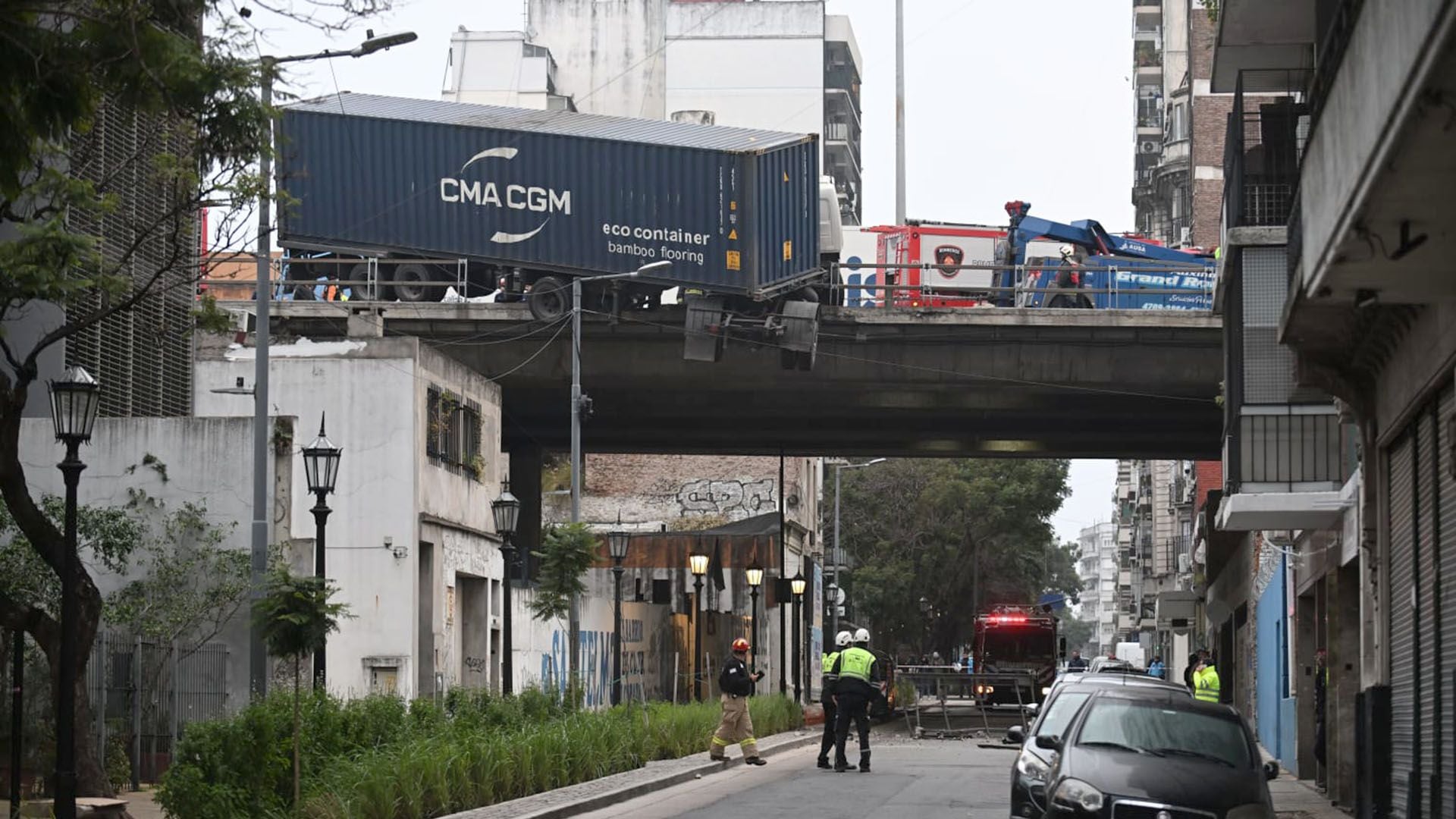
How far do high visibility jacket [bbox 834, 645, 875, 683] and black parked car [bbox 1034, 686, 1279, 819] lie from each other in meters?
9.86

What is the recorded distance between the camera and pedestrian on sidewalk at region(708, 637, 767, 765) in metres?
26.5

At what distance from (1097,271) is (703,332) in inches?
355

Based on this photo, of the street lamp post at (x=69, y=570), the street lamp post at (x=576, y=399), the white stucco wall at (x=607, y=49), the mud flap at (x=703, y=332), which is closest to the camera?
the street lamp post at (x=69, y=570)

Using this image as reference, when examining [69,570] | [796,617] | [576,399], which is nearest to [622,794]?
[69,570]

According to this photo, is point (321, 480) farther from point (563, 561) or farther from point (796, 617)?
point (796, 617)

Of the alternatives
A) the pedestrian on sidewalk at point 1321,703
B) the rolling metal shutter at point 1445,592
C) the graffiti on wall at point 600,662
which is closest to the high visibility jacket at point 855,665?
the pedestrian on sidewalk at point 1321,703

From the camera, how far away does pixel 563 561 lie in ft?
107

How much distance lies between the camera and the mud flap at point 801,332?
4147 cm

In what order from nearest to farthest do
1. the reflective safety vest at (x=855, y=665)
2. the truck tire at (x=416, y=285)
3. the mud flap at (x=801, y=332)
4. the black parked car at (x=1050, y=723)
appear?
the black parked car at (x=1050, y=723) → the reflective safety vest at (x=855, y=665) → the mud flap at (x=801, y=332) → the truck tire at (x=416, y=285)

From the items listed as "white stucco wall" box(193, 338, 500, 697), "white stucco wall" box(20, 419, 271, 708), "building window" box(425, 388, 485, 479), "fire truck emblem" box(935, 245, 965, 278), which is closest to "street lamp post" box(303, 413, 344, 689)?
"white stucco wall" box(20, 419, 271, 708)

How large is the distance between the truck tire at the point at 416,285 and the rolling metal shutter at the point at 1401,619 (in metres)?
27.2

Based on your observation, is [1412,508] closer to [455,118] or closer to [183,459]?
[183,459]

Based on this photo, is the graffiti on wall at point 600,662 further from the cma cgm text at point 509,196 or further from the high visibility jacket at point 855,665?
the high visibility jacket at point 855,665

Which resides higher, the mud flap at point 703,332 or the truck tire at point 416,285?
the truck tire at point 416,285
